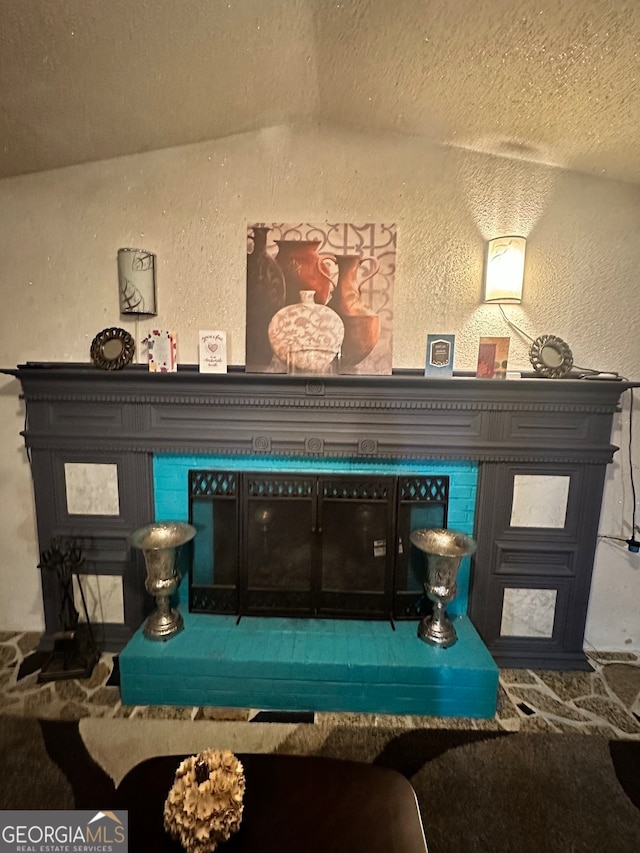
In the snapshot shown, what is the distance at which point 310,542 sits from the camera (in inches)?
81.7

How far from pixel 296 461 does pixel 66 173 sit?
1.80 meters

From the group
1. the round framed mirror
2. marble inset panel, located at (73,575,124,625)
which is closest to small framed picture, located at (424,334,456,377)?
the round framed mirror

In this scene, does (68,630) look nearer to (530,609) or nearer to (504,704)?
(504,704)

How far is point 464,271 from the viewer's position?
2016mm

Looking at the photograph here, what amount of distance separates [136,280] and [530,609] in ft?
8.37

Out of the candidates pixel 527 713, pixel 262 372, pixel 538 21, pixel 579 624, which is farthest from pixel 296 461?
pixel 538 21

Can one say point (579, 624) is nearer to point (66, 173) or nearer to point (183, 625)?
point (183, 625)

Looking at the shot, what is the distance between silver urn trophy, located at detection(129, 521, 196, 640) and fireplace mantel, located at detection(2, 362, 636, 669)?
7.7 inches

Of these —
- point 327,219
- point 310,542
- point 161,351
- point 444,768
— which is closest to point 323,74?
point 327,219

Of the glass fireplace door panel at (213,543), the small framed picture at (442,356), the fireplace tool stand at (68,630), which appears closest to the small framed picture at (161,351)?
the glass fireplace door panel at (213,543)

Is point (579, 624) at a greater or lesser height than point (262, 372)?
lesser

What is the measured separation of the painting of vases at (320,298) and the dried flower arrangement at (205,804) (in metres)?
1.52

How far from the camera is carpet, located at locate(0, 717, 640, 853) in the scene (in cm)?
134

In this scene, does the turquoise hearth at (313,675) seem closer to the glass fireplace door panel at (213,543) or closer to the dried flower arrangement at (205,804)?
the glass fireplace door panel at (213,543)
